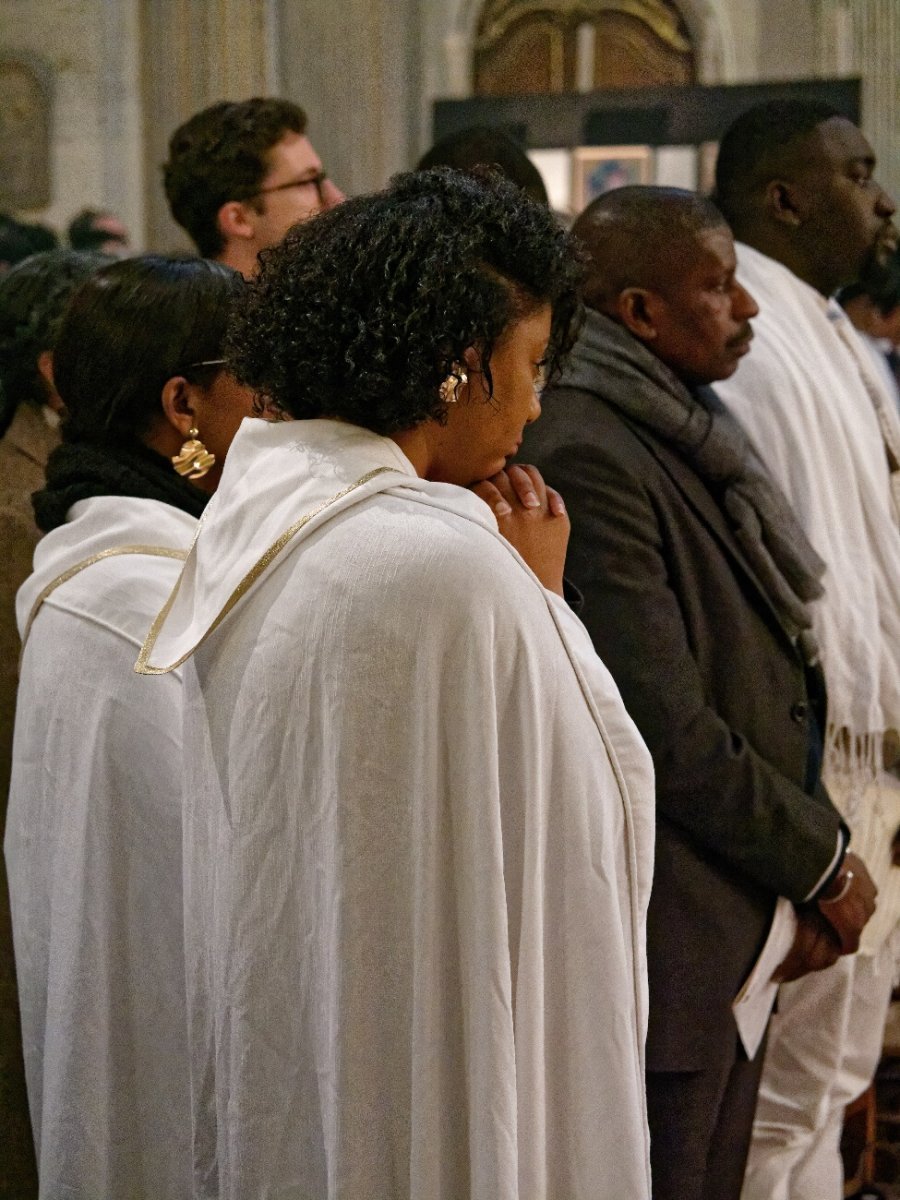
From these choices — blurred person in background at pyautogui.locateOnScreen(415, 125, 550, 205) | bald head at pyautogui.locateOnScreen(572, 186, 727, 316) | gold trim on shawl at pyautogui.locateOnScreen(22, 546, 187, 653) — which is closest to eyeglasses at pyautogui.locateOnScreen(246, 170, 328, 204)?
blurred person in background at pyautogui.locateOnScreen(415, 125, 550, 205)

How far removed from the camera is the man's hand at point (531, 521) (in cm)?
180

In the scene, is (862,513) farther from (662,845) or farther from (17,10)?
(17,10)

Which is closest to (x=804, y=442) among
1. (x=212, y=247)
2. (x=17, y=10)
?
(x=212, y=247)

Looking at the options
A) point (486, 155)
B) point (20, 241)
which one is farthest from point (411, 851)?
point (20, 241)

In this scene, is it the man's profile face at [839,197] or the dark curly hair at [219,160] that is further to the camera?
the dark curly hair at [219,160]

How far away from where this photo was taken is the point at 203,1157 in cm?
182

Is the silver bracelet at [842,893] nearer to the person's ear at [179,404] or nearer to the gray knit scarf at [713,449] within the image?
the gray knit scarf at [713,449]

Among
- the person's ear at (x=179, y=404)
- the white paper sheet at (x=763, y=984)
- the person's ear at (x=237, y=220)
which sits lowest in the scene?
the white paper sheet at (x=763, y=984)

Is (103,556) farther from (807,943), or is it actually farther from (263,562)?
(807,943)

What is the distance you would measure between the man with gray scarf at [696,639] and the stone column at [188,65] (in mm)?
5290

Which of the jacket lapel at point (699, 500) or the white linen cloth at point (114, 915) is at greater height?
the jacket lapel at point (699, 500)

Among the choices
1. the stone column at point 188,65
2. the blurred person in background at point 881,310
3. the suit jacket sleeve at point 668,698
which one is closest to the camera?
the suit jacket sleeve at point 668,698

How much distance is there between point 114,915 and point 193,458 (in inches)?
25.3

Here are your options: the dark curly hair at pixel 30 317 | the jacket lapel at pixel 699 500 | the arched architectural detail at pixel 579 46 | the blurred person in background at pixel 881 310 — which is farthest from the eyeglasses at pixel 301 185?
the arched architectural detail at pixel 579 46
